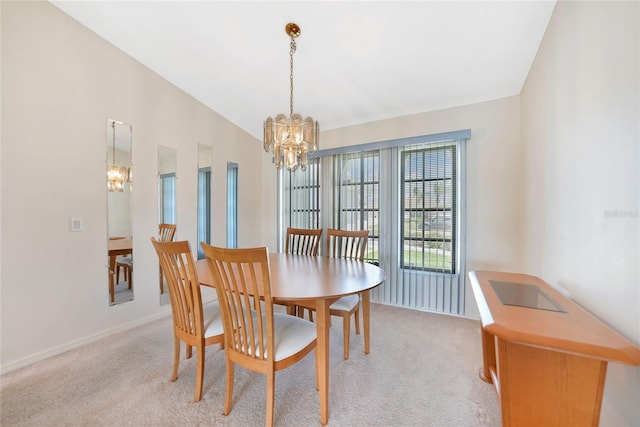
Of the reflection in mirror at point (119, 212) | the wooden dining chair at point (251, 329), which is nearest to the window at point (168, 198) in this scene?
the reflection in mirror at point (119, 212)

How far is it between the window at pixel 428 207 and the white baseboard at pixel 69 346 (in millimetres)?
3031

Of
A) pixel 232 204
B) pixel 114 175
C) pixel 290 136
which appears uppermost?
pixel 290 136

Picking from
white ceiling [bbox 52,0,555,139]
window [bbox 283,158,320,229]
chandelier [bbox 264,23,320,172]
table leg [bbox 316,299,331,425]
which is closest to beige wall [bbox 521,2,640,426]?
white ceiling [bbox 52,0,555,139]

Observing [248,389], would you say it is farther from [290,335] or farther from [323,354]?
[323,354]

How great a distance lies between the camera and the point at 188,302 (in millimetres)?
1611

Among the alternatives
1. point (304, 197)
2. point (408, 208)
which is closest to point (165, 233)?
point (304, 197)

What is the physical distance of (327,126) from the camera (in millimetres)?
3715

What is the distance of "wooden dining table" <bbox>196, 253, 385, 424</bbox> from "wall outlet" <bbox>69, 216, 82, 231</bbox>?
3.78 feet

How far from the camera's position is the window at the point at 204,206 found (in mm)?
3395

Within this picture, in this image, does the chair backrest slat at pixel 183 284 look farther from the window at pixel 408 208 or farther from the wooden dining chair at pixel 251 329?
the window at pixel 408 208

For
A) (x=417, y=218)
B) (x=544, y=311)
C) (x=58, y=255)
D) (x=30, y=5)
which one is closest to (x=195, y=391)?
(x=58, y=255)

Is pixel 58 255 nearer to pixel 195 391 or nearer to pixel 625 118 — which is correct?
pixel 195 391

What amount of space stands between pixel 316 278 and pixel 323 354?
1.52ft

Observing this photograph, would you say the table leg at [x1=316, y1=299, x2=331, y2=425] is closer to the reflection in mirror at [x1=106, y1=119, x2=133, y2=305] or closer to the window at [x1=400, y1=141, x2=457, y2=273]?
the window at [x1=400, y1=141, x2=457, y2=273]
